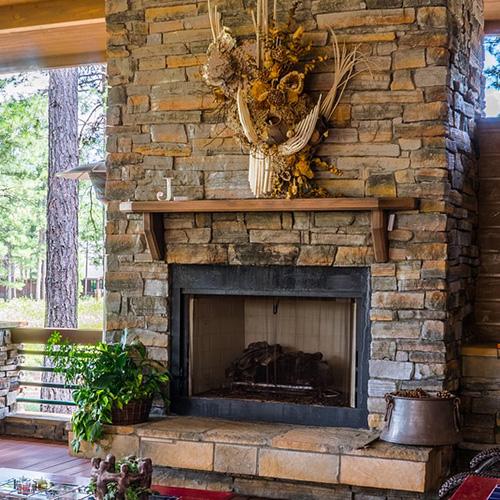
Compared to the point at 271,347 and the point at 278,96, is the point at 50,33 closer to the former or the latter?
the point at 278,96

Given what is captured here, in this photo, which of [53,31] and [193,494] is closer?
[193,494]

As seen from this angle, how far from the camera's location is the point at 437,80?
4.64 meters

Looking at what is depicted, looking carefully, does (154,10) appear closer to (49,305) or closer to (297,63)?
(297,63)

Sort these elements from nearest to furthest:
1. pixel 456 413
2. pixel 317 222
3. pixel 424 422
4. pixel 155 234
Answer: pixel 424 422
pixel 456 413
pixel 317 222
pixel 155 234

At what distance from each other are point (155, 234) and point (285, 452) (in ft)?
4.75

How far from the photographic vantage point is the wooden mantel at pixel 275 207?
15.0 feet

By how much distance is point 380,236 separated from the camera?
462cm

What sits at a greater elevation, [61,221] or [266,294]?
[61,221]

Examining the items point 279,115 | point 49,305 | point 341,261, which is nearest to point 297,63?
point 279,115

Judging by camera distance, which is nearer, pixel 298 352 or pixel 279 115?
pixel 279 115

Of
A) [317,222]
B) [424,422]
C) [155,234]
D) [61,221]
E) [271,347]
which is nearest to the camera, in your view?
[424,422]

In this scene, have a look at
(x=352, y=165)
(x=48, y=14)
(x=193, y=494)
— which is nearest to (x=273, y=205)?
(x=352, y=165)

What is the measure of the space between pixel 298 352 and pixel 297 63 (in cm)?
172

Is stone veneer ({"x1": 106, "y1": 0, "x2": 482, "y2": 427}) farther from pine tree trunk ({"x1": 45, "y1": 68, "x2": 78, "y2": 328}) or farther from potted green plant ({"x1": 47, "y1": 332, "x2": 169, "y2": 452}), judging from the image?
pine tree trunk ({"x1": 45, "y1": 68, "x2": 78, "y2": 328})
